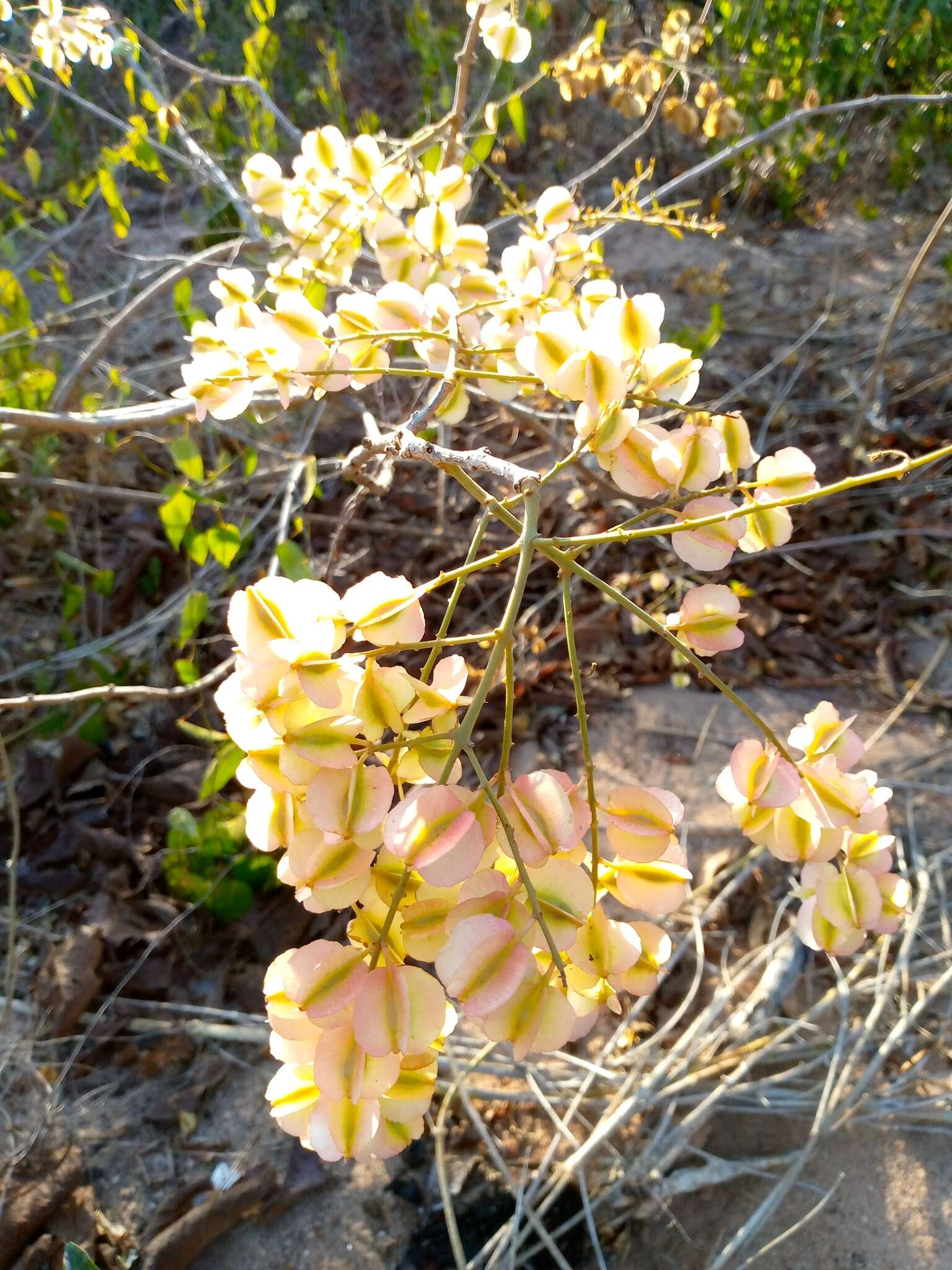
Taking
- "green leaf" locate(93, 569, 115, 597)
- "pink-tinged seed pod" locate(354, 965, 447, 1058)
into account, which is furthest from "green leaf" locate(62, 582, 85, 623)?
"pink-tinged seed pod" locate(354, 965, 447, 1058)

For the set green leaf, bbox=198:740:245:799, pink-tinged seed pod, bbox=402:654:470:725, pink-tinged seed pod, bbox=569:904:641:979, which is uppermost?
pink-tinged seed pod, bbox=402:654:470:725

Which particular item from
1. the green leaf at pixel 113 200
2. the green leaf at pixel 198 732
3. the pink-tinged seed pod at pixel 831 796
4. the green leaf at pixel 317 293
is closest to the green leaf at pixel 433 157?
the green leaf at pixel 317 293

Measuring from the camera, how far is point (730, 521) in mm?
525

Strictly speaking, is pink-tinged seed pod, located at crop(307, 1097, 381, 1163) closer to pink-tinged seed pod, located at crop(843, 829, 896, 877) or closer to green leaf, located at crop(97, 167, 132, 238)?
pink-tinged seed pod, located at crop(843, 829, 896, 877)

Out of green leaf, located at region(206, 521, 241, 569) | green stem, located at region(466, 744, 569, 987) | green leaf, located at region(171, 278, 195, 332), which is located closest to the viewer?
green stem, located at region(466, 744, 569, 987)

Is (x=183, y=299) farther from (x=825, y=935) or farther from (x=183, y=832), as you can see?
(x=825, y=935)

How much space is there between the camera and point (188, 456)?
131cm

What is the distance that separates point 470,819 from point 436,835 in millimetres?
17

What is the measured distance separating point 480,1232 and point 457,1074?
17cm

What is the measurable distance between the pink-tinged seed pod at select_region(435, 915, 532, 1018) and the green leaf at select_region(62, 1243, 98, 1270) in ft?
1.64

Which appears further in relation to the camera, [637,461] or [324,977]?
[637,461]

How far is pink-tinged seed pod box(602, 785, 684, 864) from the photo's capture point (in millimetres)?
474

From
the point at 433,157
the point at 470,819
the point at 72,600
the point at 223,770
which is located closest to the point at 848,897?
the point at 470,819

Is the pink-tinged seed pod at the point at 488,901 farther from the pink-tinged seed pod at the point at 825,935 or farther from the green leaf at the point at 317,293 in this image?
the green leaf at the point at 317,293
